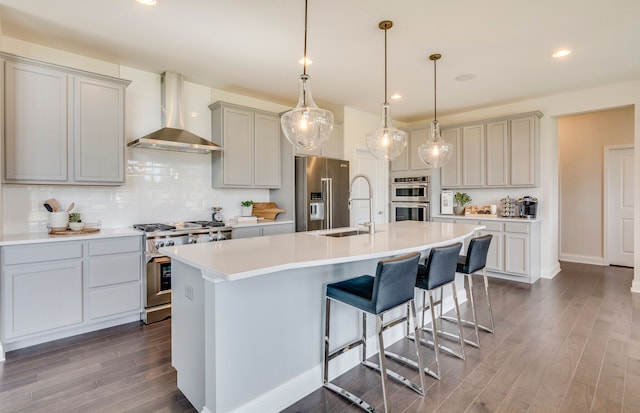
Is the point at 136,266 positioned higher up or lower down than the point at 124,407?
higher up

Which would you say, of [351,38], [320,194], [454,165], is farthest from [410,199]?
[351,38]

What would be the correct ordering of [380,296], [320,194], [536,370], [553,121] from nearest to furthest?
[380,296], [536,370], [320,194], [553,121]

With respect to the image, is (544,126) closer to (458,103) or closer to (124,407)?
(458,103)

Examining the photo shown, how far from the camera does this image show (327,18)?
8.72ft

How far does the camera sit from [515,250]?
4637 mm

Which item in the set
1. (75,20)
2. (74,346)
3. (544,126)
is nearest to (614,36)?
(544,126)

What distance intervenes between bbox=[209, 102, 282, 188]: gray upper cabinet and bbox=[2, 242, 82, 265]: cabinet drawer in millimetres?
1733

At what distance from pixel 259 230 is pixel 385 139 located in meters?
Answer: 1.98

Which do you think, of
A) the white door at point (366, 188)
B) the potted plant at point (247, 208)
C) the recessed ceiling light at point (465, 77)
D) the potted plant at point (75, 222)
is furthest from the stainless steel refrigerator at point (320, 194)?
the potted plant at point (75, 222)

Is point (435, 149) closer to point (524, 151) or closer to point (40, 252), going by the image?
point (524, 151)

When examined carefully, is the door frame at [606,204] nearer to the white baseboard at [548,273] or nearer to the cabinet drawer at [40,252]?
the white baseboard at [548,273]

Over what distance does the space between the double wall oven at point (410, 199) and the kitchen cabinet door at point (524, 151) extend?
1.35 m

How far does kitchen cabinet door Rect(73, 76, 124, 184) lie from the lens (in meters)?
3.08

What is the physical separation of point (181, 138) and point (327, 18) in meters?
2.03
